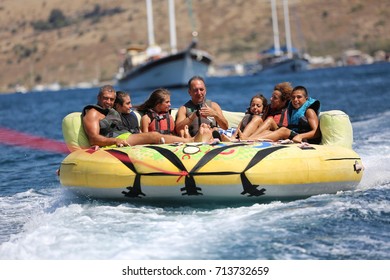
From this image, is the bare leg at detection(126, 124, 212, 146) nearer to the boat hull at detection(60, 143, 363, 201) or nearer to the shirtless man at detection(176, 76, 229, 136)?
the shirtless man at detection(176, 76, 229, 136)

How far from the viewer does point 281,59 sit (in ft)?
241

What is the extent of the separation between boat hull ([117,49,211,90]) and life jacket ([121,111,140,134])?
38.3m

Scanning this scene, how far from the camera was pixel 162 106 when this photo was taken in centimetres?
962

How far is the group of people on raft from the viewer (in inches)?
369

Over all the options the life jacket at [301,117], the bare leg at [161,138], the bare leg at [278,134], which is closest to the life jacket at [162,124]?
the bare leg at [161,138]

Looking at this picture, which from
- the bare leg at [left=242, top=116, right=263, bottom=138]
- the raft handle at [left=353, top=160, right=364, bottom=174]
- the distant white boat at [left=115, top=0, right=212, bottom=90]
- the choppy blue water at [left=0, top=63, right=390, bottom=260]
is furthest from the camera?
the distant white boat at [left=115, top=0, right=212, bottom=90]

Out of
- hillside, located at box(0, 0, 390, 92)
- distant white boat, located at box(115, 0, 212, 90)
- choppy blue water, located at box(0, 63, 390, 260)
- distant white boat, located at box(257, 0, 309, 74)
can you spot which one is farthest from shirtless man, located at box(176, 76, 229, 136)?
hillside, located at box(0, 0, 390, 92)

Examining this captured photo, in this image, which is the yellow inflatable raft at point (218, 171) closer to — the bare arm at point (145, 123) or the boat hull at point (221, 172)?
the boat hull at point (221, 172)

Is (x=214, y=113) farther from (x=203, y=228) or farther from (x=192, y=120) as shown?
(x=203, y=228)

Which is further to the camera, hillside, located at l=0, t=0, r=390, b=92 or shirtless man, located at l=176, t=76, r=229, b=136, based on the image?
hillside, located at l=0, t=0, r=390, b=92

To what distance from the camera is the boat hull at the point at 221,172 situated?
8375 mm

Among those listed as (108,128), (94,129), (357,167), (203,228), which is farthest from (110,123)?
(357,167)

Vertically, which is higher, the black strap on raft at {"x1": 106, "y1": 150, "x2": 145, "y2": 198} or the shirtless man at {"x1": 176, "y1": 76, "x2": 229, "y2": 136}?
the shirtless man at {"x1": 176, "y1": 76, "x2": 229, "y2": 136}

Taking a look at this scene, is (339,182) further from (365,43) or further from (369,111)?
(365,43)
